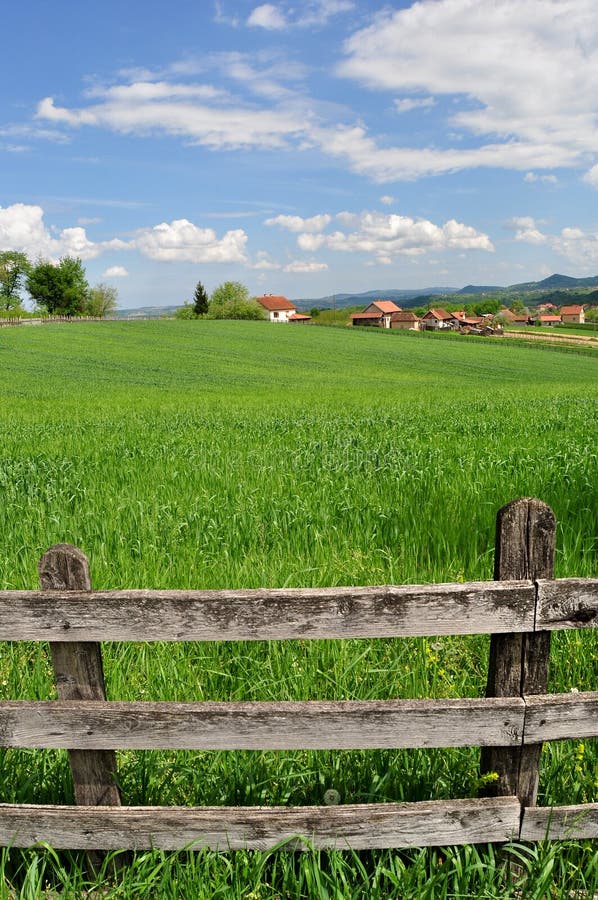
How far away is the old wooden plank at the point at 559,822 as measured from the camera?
106 inches

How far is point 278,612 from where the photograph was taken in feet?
8.09

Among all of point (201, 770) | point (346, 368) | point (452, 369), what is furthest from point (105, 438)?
point (452, 369)

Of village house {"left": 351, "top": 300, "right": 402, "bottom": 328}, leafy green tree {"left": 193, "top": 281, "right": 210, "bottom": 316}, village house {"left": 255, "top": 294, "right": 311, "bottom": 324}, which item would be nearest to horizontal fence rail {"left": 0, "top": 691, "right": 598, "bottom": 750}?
leafy green tree {"left": 193, "top": 281, "right": 210, "bottom": 316}

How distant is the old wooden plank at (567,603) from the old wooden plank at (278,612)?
0.17 feet

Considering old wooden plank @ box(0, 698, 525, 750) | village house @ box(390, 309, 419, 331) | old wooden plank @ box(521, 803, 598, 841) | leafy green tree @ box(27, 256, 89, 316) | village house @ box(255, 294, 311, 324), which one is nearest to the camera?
old wooden plank @ box(0, 698, 525, 750)

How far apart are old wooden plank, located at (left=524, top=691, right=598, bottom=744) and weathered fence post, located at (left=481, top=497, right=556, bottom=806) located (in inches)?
2.3

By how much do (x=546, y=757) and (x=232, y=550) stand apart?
3.39 metres

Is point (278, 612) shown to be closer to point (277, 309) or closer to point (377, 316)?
point (377, 316)

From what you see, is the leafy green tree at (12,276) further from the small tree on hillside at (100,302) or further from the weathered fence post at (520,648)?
the weathered fence post at (520,648)

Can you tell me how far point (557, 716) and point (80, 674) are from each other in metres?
1.97

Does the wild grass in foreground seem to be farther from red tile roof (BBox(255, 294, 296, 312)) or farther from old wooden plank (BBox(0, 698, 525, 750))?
red tile roof (BBox(255, 294, 296, 312))

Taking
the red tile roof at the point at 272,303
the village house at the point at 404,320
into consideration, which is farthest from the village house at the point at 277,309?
the village house at the point at 404,320

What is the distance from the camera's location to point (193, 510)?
275 inches

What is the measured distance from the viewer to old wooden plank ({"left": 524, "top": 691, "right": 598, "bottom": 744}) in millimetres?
2553
